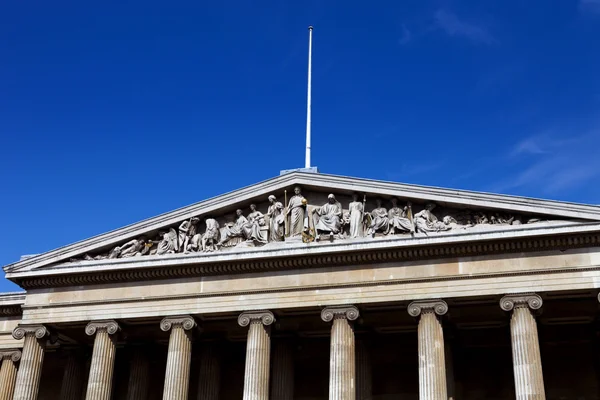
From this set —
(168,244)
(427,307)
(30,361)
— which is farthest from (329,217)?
(30,361)

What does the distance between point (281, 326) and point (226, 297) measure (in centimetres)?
276

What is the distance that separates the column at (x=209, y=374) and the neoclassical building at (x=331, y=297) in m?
0.06

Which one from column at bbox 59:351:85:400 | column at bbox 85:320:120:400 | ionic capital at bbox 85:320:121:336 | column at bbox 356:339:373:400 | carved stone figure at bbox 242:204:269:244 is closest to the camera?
column at bbox 356:339:373:400

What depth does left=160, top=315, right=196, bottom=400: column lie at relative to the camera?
30031mm

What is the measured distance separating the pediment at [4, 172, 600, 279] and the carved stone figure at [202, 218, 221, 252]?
0.04 metres

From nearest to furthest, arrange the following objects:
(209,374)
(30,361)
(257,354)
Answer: (257,354) < (30,361) < (209,374)

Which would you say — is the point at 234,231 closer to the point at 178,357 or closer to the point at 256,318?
the point at 256,318

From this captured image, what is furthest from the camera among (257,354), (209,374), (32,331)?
(209,374)

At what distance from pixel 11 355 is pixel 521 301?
892 inches

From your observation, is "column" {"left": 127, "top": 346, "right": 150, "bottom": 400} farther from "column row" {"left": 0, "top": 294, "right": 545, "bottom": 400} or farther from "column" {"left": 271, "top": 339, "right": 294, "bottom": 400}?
"column" {"left": 271, "top": 339, "right": 294, "bottom": 400}

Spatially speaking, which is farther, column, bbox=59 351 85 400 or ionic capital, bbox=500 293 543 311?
column, bbox=59 351 85 400

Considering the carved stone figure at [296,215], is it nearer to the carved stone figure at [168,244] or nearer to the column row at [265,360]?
the column row at [265,360]

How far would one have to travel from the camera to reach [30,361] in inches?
1266

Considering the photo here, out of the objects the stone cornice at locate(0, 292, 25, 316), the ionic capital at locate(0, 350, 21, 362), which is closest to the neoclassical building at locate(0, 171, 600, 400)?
the ionic capital at locate(0, 350, 21, 362)
